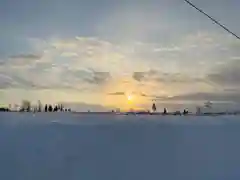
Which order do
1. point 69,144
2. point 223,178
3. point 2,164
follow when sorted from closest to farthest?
point 223,178, point 2,164, point 69,144

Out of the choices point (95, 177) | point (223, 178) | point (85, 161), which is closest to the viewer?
point (223, 178)

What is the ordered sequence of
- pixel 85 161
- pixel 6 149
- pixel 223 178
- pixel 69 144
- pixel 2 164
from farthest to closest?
1. pixel 69 144
2. pixel 6 149
3. pixel 85 161
4. pixel 2 164
5. pixel 223 178

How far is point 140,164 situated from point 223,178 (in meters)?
4.94

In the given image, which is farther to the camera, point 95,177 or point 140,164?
point 140,164

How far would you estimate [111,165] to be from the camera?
1867cm

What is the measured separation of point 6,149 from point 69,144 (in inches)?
160

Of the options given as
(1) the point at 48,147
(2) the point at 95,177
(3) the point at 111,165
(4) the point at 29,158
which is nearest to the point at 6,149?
(1) the point at 48,147

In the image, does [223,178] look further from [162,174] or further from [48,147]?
[48,147]

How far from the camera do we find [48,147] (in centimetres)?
2469

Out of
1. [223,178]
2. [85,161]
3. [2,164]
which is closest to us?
[223,178]

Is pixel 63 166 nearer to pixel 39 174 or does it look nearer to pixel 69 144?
pixel 39 174

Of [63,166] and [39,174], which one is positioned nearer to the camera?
[39,174]

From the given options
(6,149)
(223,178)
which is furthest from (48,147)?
(223,178)

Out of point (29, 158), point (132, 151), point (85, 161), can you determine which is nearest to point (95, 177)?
point (85, 161)
